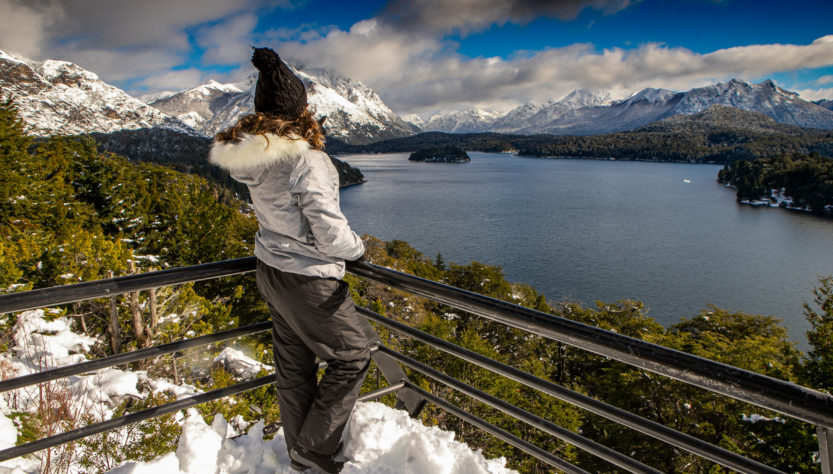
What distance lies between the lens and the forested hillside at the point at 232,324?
14.5 meters

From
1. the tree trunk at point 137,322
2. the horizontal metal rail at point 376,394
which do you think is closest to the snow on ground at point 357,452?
the horizontal metal rail at point 376,394

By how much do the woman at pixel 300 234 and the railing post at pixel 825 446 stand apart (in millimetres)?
1589

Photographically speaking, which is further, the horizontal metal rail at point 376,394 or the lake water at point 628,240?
the lake water at point 628,240

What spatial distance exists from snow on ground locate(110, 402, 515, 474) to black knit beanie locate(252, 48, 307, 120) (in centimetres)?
175

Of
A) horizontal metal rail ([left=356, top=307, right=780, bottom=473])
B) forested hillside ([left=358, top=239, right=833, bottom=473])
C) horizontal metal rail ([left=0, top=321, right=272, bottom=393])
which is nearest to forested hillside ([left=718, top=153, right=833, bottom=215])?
forested hillside ([left=358, top=239, right=833, bottom=473])

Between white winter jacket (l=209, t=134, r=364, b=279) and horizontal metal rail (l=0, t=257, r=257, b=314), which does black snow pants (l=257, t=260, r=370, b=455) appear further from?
horizontal metal rail (l=0, t=257, r=257, b=314)

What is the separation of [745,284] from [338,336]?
2037 inches

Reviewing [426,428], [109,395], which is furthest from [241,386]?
[109,395]

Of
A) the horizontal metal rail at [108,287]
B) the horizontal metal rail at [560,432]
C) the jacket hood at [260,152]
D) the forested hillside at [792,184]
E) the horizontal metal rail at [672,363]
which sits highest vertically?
the jacket hood at [260,152]

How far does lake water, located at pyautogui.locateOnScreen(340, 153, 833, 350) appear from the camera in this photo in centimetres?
4038

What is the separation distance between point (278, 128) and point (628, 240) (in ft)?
197

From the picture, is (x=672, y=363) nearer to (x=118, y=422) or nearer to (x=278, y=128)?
(x=278, y=128)

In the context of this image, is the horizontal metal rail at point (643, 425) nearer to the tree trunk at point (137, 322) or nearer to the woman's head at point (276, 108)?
the woman's head at point (276, 108)

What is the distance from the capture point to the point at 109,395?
24.1ft
